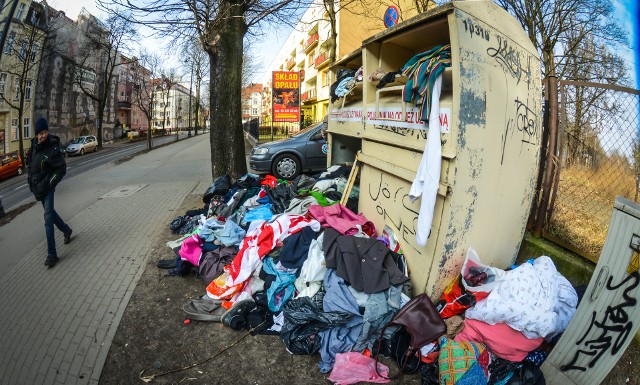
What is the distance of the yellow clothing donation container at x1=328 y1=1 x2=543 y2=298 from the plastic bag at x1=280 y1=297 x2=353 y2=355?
844mm

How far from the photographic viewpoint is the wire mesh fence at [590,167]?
3449 millimetres

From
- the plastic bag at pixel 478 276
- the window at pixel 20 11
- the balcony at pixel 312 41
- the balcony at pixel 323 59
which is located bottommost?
the plastic bag at pixel 478 276

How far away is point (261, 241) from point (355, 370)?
5.66ft

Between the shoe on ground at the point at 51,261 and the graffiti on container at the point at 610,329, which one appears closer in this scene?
the graffiti on container at the point at 610,329

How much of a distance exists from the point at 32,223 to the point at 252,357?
279 inches

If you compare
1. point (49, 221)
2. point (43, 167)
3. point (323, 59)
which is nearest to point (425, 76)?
point (43, 167)

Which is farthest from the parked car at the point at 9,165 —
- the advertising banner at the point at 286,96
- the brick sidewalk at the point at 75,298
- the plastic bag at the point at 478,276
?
the plastic bag at the point at 478,276

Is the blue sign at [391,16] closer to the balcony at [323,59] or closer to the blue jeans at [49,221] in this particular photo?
the blue jeans at [49,221]

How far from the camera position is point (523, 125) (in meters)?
3.08

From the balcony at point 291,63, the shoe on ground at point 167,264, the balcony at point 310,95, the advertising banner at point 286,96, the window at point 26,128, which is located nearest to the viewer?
the shoe on ground at point 167,264

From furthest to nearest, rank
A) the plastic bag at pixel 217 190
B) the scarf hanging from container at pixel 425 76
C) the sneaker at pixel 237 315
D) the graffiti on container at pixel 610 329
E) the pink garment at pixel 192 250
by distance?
the plastic bag at pixel 217 190, the pink garment at pixel 192 250, the sneaker at pixel 237 315, the scarf hanging from container at pixel 425 76, the graffiti on container at pixel 610 329

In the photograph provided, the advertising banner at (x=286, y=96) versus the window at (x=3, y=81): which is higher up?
the window at (x=3, y=81)

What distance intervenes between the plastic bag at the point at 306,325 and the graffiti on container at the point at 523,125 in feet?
6.32

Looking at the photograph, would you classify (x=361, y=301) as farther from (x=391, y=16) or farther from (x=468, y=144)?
(x=391, y=16)
